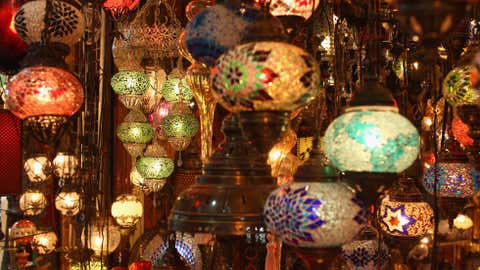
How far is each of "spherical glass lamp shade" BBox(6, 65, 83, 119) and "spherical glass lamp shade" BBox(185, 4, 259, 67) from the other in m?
0.33

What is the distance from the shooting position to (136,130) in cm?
362

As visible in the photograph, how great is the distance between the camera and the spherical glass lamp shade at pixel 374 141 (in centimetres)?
128

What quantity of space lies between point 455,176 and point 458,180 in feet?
0.06

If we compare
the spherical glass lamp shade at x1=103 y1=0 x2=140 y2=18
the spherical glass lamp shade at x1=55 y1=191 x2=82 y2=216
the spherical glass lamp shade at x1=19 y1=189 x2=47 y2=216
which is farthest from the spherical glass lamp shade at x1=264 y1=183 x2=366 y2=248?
the spherical glass lamp shade at x1=19 y1=189 x2=47 y2=216

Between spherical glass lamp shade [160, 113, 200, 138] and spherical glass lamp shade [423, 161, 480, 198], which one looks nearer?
spherical glass lamp shade [423, 161, 480, 198]

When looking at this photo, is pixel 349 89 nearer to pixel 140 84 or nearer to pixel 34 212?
pixel 140 84

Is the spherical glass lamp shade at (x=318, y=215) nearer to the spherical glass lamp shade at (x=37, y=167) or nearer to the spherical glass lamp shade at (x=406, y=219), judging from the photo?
the spherical glass lamp shade at (x=406, y=219)

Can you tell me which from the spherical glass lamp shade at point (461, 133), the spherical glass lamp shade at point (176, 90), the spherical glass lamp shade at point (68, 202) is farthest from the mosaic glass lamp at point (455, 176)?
the spherical glass lamp shade at point (68, 202)

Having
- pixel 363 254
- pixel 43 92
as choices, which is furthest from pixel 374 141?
pixel 363 254

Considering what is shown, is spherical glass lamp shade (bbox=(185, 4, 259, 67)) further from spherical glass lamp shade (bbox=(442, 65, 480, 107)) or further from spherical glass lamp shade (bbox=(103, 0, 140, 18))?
spherical glass lamp shade (bbox=(103, 0, 140, 18))

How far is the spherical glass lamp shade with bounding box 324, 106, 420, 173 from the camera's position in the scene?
128 centimetres

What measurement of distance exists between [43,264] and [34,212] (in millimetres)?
1649

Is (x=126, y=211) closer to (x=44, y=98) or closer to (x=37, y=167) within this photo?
(x=37, y=167)

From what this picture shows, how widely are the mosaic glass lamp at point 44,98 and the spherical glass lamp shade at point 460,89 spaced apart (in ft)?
2.95
